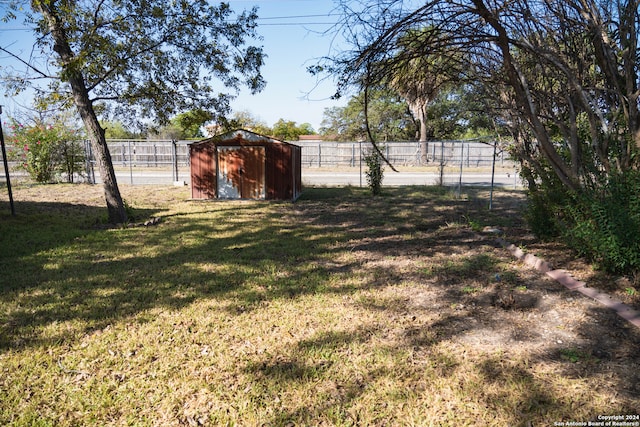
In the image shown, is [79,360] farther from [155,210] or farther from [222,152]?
[222,152]

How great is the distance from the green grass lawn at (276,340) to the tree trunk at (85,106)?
1.93 meters

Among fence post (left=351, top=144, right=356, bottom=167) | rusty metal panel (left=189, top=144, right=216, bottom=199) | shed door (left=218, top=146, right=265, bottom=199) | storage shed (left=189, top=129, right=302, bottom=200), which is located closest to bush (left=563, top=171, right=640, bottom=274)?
storage shed (left=189, top=129, right=302, bottom=200)

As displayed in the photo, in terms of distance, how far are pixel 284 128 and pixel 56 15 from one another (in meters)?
47.9

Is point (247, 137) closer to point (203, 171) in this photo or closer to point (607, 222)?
point (203, 171)

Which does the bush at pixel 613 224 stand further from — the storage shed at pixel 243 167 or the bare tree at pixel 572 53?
the storage shed at pixel 243 167

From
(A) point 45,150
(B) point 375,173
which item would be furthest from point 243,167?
(A) point 45,150

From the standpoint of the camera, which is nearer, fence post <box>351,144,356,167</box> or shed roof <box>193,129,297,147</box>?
shed roof <box>193,129,297,147</box>

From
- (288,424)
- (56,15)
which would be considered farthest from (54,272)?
(56,15)

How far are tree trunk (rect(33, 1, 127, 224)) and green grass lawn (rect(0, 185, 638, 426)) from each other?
1928 mm

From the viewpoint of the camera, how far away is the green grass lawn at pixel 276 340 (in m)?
2.53

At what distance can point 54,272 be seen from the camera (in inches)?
211

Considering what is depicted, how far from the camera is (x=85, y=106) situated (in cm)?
854

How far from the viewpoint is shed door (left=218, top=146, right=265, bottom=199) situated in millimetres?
13047

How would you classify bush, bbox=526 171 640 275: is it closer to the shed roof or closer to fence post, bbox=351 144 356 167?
the shed roof
